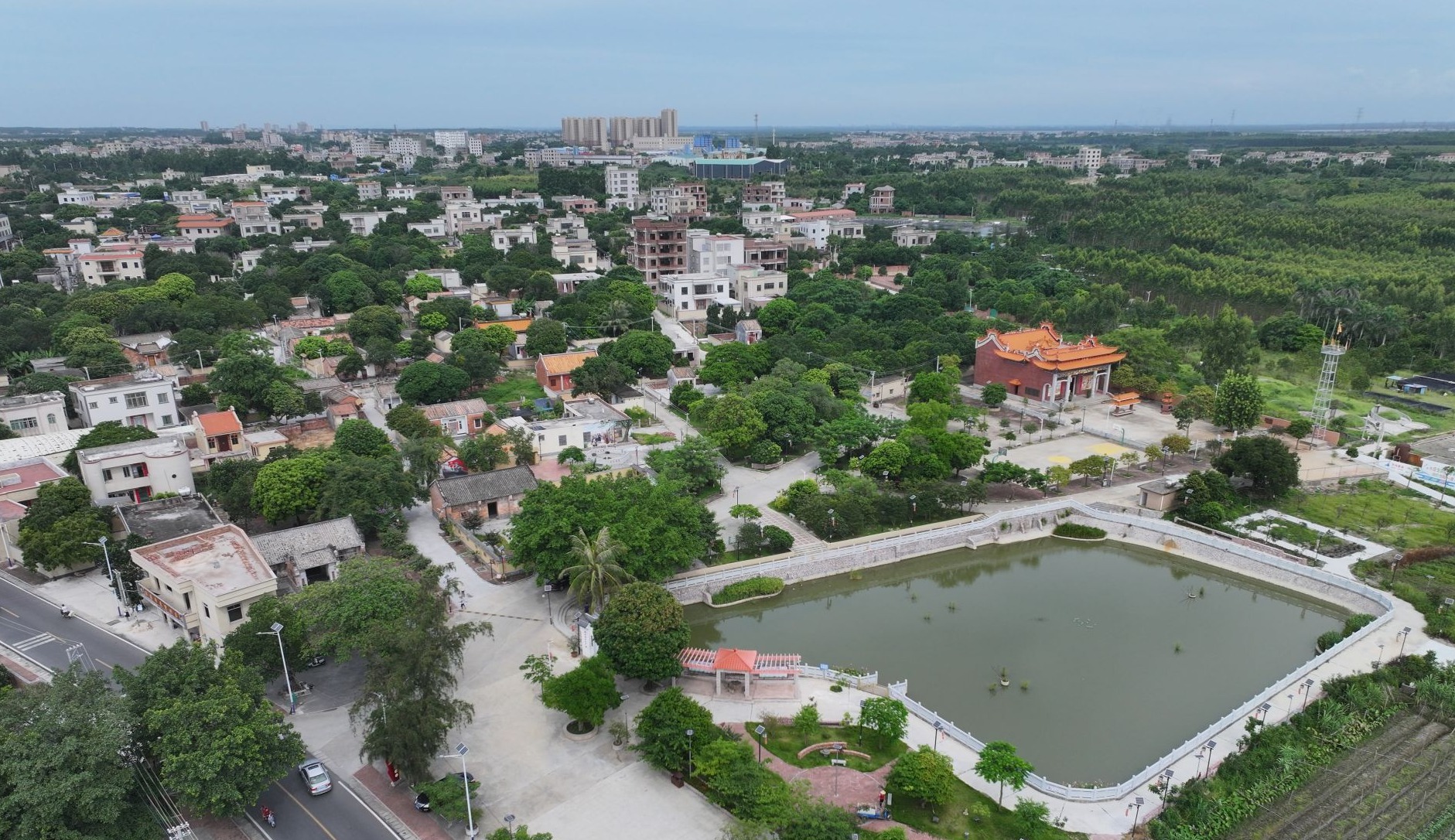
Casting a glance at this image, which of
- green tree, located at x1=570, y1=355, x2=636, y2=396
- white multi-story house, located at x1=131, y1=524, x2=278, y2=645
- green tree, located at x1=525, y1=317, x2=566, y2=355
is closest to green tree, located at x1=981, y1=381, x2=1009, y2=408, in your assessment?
green tree, located at x1=570, y1=355, x2=636, y2=396

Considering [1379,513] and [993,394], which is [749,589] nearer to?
[993,394]

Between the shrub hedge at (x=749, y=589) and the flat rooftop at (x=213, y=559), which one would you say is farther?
the shrub hedge at (x=749, y=589)

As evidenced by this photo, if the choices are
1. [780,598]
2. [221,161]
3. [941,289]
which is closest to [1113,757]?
[780,598]

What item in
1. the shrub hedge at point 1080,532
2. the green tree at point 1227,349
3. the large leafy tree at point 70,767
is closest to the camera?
the large leafy tree at point 70,767

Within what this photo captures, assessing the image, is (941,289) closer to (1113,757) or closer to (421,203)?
(1113,757)

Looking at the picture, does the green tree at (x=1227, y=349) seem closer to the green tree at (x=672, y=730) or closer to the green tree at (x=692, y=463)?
the green tree at (x=692, y=463)

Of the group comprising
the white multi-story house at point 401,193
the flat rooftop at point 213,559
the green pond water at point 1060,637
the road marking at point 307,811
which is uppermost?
the white multi-story house at point 401,193

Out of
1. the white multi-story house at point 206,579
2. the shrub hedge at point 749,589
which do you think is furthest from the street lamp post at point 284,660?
the shrub hedge at point 749,589

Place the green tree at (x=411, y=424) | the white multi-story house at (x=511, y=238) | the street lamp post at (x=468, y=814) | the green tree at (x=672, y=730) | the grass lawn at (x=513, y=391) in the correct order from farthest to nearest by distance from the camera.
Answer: the white multi-story house at (x=511, y=238) → the grass lawn at (x=513, y=391) → the green tree at (x=411, y=424) → the green tree at (x=672, y=730) → the street lamp post at (x=468, y=814)
